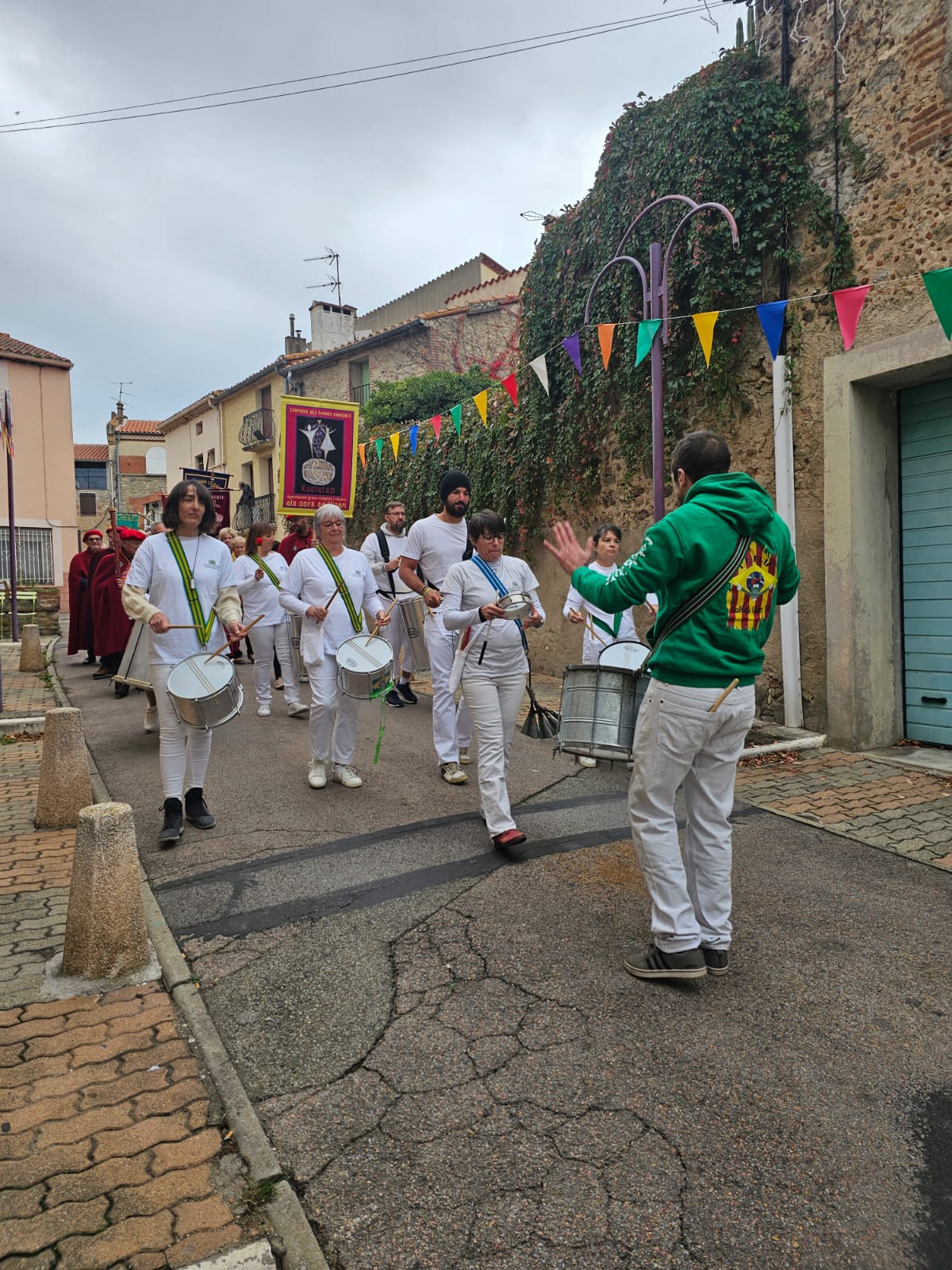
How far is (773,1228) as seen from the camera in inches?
84.3

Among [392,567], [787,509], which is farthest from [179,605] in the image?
[787,509]

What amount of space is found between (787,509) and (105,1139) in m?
7.21

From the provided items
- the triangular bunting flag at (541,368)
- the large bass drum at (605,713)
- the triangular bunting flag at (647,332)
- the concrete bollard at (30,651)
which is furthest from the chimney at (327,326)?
the large bass drum at (605,713)

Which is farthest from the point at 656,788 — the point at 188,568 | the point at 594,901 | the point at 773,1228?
the point at 188,568

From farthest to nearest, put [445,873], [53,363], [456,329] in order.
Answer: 1. [53,363]
2. [456,329]
3. [445,873]

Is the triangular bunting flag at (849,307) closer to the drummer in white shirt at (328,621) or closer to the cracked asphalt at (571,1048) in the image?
the cracked asphalt at (571,1048)

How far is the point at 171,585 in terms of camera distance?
5160 millimetres

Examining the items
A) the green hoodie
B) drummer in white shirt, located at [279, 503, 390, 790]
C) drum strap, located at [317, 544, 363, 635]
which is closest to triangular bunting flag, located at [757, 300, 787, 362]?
drummer in white shirt, located at [279, 503, 390, 790]

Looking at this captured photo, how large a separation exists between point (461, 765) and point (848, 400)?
4564 millimetres

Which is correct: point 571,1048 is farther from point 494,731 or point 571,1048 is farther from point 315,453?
point 315,453

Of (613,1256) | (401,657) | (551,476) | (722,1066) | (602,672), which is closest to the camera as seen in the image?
(613,1256)

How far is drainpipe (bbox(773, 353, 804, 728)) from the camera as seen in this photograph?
25.8 ft

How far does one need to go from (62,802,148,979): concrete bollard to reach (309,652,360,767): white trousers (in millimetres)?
2681

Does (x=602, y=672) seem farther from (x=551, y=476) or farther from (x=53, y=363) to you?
(x=53, y=363)
